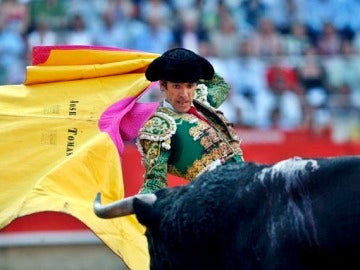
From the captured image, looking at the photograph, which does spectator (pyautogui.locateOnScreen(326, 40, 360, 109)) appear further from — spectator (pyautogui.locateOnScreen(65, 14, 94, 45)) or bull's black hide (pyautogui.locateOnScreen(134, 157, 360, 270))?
bull's black hide (pyautogui.locateOnScreen(134, 157, 360, 270))

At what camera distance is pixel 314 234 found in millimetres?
3693

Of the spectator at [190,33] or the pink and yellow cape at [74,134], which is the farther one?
the spectator at [190,33]

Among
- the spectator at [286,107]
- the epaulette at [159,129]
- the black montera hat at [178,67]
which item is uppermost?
the black montera hat at [178,67]

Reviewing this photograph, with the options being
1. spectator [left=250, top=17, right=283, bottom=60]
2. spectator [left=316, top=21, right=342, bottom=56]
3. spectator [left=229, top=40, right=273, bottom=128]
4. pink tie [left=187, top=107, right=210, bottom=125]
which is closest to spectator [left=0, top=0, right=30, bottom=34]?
spectator [left=229, top=40, right=273, bottom=128]

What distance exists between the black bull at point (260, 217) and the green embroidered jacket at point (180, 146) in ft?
2.90

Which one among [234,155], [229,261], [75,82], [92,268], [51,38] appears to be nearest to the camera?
[229,261]

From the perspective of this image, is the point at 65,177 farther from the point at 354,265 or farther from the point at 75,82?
the point at 354,265

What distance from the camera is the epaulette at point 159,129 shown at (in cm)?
519

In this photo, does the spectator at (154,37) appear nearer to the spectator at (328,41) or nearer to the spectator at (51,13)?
the spectator at (51,13)

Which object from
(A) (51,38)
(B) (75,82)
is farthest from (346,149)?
(B) (75,82)

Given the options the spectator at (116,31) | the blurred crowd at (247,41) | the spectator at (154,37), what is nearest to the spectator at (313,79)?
the blurred crowd at (247,41)

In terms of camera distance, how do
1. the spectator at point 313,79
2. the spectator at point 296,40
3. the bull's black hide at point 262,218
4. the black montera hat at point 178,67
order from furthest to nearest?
the spectator at point 296,40 → the spectator at point 313,79 → the black montera hat at point 178,67 → the bull's black hide at point 262,218

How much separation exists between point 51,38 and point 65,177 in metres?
5.75

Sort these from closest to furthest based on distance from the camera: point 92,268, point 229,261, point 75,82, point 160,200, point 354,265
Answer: point 354,265
point 229,261
point 160,200
point 75,82
point 92,268
